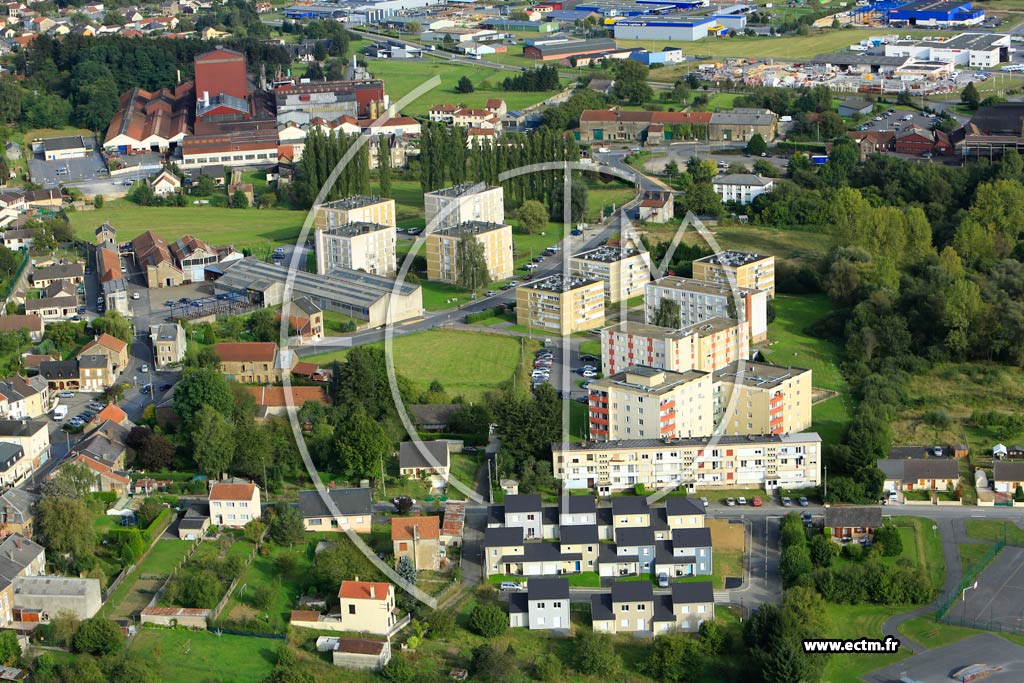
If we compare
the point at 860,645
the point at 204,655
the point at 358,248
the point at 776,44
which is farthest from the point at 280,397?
the point at 776,44

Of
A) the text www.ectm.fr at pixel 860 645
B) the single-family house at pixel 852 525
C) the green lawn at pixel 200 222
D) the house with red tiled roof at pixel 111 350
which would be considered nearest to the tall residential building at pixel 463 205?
the green lawn at pixel 200 222

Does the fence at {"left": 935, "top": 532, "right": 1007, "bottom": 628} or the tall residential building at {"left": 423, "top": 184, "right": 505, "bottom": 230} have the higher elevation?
the tall residential building at {"left": 423, "top": 184, "right": 505, "bottom": 230}

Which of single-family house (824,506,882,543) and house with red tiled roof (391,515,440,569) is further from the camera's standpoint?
single-family house (824,506,882,543)

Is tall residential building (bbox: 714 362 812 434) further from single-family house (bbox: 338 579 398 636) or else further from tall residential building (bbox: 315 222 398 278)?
tall residential building (bbox: 315 222 398 278)

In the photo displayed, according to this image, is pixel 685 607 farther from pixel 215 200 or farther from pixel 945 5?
pixel 945 5

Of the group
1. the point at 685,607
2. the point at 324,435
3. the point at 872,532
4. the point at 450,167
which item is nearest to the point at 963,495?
the point at 872,532

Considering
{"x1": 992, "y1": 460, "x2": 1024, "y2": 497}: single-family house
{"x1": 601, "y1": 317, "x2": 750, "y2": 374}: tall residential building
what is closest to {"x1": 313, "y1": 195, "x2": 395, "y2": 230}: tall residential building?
{"x1": 601, "y1": 317, "x2": 750, "y2": 374}: tall residential building
